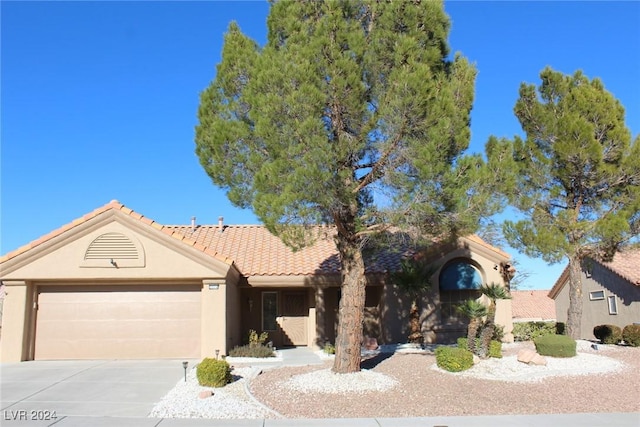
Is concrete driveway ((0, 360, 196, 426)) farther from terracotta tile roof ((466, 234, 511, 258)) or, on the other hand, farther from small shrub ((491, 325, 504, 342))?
terracotta tile roof ((466, 234, 511, 258))

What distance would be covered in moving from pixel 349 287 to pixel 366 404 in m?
3.10

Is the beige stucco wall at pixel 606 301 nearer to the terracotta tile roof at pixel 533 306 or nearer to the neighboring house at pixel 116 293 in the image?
the neighboring house at pixel 116 293

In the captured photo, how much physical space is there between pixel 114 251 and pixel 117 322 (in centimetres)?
218

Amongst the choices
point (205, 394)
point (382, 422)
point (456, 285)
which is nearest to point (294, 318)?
point (456, 285)

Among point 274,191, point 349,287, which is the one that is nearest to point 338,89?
point 274,191

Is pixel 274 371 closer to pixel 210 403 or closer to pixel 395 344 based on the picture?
pixel 210 403

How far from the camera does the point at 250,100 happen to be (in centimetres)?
1162

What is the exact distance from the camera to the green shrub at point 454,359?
43.4ft

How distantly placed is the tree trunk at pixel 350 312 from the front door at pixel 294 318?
326 inches

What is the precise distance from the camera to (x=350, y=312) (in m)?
12.6

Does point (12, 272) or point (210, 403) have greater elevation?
point (12, 272)

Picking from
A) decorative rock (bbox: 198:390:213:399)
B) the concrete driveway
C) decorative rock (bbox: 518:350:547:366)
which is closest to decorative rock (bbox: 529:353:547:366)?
decorative rock (bbox: 518:350:547:366)

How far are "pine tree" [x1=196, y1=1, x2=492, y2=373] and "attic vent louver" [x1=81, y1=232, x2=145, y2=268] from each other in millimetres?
4755

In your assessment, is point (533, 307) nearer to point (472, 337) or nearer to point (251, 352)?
point (472, 337)
